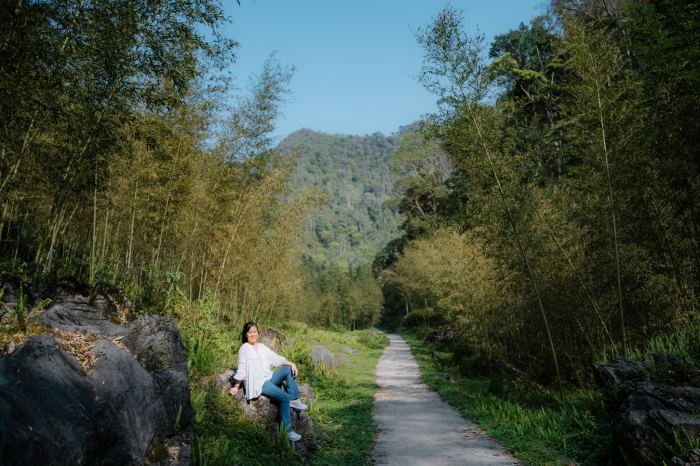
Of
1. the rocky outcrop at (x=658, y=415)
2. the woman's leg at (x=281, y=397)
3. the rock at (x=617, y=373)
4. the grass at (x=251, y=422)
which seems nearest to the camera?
the rocky outcrop at (x=658, y=415)

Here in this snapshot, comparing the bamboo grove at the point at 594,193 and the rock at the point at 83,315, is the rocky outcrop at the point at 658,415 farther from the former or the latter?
the rock at the point at 83,315

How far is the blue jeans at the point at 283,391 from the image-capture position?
4.27 meters

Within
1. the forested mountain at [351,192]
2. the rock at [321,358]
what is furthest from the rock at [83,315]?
the forested mountain at [351,192]

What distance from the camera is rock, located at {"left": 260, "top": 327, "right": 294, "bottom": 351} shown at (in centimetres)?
923

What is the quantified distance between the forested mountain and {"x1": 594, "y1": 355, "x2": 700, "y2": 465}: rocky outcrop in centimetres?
6173

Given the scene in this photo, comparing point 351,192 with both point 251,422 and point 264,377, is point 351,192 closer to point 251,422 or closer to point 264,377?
point 264,377

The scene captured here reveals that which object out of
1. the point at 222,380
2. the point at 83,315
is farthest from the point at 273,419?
the point at 83,315

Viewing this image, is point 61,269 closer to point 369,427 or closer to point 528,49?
point 369,427

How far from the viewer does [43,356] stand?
229 centimetres

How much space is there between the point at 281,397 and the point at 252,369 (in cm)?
42

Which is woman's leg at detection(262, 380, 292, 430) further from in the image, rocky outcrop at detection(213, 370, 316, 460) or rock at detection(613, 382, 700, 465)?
rock at detection(613, 382, 700, 465)

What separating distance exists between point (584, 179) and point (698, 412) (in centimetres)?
373

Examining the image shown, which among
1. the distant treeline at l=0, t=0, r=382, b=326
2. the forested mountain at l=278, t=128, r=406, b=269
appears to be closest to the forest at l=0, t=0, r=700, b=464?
the distant treeline at l=0, t=0, r=382, b=326

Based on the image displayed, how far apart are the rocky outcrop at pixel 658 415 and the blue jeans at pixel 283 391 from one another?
10.3 feet
